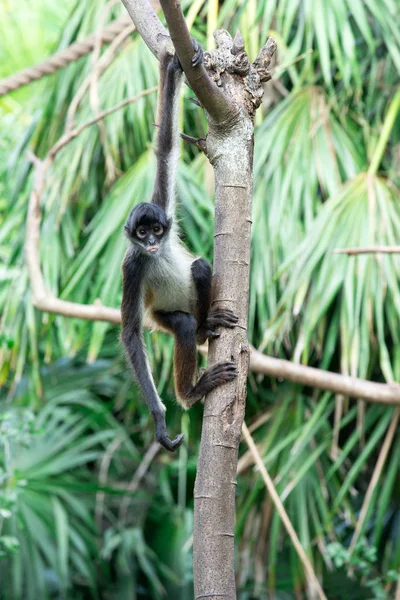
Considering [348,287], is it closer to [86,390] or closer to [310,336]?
[310,336]

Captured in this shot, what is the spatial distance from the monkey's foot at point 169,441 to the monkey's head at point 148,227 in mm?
846

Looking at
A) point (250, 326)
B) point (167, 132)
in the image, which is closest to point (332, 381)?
point (250, 326)

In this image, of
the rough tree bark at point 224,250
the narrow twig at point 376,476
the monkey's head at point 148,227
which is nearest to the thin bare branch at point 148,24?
the rough tree bark at point 224,250

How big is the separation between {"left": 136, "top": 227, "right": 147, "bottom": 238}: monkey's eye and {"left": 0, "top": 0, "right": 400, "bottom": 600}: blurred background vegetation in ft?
3.61

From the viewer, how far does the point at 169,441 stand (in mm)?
2713

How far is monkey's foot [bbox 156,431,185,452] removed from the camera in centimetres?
263

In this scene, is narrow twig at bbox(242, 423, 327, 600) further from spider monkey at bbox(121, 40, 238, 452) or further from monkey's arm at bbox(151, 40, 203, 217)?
monkey's arm at bbox(151, 40, 203, 217)

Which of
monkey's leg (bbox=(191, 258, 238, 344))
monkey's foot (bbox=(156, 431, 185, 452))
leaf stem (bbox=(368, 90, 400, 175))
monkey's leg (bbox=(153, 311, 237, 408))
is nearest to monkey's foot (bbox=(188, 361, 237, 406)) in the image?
monkey's foot (bbox=(156, 431, 185, 452))

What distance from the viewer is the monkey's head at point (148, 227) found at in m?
3.25

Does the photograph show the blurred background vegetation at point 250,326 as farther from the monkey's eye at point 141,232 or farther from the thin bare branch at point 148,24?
the thin bare branch at point 148,24

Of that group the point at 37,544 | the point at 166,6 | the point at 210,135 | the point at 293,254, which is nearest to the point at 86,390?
the point at 37,544

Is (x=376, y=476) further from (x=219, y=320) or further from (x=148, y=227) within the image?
(x=219, y=320)

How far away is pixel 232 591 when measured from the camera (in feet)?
7.14

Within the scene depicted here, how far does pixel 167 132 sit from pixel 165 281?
2.32ft
